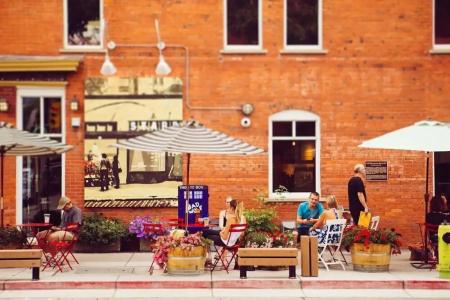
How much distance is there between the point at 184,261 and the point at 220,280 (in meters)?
0.82

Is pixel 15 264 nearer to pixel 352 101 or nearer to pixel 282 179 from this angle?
pixel 282 179

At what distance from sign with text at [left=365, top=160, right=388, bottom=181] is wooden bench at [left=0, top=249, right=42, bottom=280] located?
8.40 metres

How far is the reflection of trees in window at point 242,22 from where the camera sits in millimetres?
19094

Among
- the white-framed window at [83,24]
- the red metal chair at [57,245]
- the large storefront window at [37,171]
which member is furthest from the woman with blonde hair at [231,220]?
the white-framed window at [83,24]

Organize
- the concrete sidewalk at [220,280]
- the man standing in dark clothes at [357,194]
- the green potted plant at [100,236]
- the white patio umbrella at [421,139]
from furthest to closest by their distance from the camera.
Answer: the green potted plant at [100,236], the man standing in dark clothes at [357,194], the white patio umbrella at [421,139], the concrete sidewalk at [220,280]

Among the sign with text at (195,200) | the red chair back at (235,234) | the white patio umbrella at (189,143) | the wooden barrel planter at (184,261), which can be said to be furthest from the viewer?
the sign with text at (195,200)

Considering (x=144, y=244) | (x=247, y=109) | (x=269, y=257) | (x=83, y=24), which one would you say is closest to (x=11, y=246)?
(x=144, y=244)

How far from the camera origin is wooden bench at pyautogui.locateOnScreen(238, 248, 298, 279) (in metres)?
13.7

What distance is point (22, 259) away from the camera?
44.8 feet

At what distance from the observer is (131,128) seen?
18609 millimetres

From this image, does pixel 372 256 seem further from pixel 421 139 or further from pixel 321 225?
pixel 421 139

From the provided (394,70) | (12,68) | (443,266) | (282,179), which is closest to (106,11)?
(12,68)

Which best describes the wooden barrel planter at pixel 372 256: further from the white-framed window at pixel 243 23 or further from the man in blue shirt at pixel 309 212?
the white-framed window at pixel 243 23

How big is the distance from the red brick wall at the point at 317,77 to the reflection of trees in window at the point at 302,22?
279 mm
